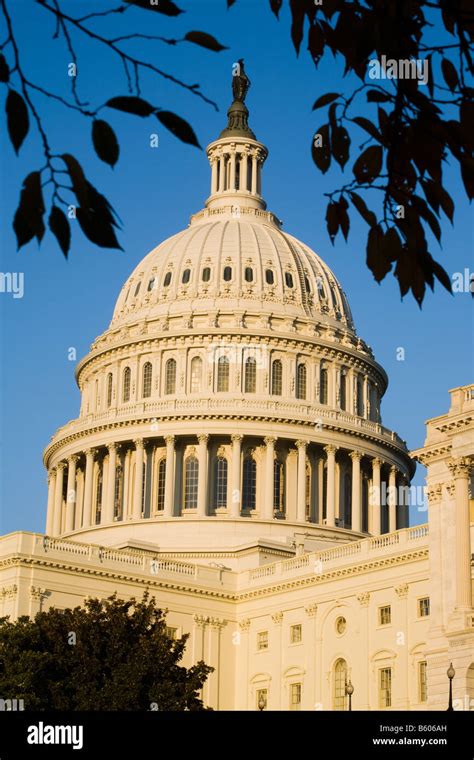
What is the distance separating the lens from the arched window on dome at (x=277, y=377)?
118 meters

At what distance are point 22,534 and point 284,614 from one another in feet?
62.0

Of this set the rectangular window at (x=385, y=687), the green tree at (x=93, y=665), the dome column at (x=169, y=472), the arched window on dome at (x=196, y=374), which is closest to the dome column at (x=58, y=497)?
the dome column at (x=169, y=472)

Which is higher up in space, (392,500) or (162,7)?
(392,500)

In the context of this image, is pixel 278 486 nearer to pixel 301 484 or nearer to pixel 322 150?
pixel 301 484

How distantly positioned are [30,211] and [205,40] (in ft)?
4.90

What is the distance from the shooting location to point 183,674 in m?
64.4

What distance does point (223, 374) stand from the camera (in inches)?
4656

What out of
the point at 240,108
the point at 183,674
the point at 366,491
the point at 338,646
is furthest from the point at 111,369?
the point at 183,674

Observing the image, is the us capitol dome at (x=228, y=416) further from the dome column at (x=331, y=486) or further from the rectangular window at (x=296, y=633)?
the rectangular window at (x=296, y=633)

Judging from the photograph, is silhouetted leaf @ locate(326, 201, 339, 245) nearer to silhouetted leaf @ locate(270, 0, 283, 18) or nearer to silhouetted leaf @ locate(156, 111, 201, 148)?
silhouetted leaf @ locate(270, 0, 283, 18)

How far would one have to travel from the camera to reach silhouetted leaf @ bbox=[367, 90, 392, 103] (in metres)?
9.59

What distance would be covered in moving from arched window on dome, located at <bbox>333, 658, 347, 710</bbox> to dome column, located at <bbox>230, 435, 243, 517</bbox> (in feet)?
81.7

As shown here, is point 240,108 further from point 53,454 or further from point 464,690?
point 464,690

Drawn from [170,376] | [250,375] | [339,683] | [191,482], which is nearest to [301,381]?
[250,375]
